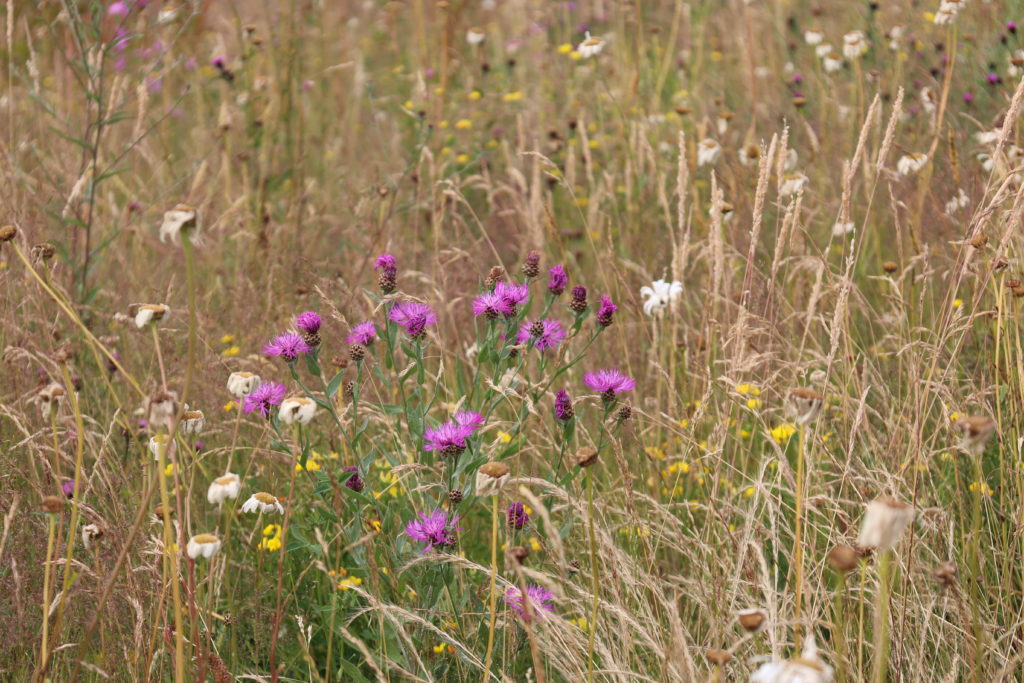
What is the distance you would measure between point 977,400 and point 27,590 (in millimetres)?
Answer: 1673

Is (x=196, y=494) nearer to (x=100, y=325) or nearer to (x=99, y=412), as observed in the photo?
(x=99, y=412)

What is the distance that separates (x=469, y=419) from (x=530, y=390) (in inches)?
6.7

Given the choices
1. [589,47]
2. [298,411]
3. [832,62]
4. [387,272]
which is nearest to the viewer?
[298,411]

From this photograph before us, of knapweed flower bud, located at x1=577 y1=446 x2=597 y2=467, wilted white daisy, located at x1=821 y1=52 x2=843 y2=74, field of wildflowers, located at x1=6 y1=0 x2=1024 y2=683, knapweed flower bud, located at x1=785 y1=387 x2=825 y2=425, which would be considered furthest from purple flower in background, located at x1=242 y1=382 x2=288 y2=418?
wilted white daisy, located at x1=821 y1=52 x2=843 y2=74

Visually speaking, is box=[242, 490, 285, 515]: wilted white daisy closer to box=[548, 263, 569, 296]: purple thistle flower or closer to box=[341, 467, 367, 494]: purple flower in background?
box=[341, 467, 367, 494]: purple flower in background

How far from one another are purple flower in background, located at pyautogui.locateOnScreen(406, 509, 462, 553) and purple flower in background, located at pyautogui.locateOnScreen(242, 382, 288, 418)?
0.30 metres

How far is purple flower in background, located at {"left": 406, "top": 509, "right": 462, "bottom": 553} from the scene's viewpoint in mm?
1512

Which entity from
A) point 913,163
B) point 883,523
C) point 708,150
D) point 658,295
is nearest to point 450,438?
point 883,523

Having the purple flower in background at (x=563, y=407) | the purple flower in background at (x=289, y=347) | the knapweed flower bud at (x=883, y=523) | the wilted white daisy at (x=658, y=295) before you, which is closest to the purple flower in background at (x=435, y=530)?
the purple flower in background at (x=563, y=407)

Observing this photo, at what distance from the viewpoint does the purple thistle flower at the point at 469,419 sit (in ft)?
4.89

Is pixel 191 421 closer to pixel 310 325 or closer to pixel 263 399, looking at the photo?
pixel 263 399

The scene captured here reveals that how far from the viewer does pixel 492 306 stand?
61.8 inches

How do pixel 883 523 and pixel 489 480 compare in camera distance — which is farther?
pixel 489 480

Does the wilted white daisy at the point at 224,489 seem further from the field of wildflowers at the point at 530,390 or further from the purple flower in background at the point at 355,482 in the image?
the purple flower in background at the point at 355,482
